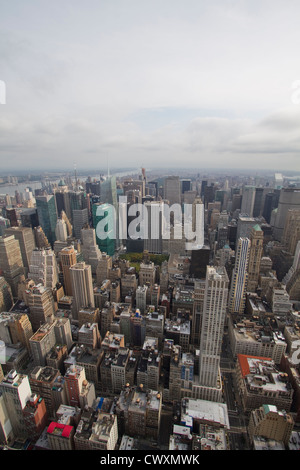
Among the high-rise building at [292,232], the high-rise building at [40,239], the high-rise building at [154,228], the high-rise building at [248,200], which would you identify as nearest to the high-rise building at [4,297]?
the high-rise building at [40,239]

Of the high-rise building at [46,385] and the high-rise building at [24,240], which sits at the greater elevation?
the high-rise building at [24,240]

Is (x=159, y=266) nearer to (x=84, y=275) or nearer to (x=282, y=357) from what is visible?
(x=84, y=275)

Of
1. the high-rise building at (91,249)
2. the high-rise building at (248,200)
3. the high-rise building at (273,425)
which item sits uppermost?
the high-rise building at (248,200)

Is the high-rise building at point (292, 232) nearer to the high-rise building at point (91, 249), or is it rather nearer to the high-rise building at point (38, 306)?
the high-rise building at point (91, 249)

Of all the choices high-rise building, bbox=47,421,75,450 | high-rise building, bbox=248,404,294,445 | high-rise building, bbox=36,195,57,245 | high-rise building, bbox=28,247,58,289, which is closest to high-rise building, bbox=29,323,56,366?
high-rise building, bbox=47,421,75,450

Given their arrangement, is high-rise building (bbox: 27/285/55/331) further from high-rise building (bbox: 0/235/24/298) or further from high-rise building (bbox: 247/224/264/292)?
high-rise building (bbox: 247/224/264/292)

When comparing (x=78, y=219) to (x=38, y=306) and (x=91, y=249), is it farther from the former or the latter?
(x=38, y=306)

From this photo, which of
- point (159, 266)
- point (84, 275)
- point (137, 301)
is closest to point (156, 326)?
point (137, 301)
